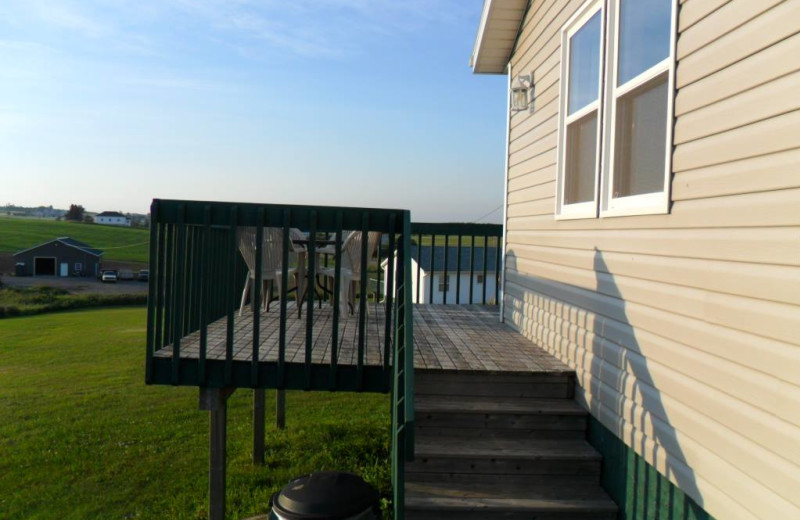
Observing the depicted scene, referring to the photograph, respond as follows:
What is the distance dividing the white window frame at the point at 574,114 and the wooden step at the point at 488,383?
44.3 inches

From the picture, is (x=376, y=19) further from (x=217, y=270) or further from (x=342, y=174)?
(x=217, y=270)

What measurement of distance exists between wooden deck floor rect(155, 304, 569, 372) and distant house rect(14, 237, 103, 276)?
74.3m

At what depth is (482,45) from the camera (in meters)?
6.41

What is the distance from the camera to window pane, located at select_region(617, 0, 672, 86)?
3174mm

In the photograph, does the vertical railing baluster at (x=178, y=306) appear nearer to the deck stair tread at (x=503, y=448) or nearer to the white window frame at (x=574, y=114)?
the deck stair tread at (x=503, y=448)

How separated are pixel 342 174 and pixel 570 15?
1923 cm

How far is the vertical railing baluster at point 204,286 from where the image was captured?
4.17m

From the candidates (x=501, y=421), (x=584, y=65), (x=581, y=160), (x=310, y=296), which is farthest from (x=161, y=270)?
(x=584, y=65)

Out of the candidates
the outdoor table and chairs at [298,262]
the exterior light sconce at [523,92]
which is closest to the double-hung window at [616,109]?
the exterior light sconce at [523,92]

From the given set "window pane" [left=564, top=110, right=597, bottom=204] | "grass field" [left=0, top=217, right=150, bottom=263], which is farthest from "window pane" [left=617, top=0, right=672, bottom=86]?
"grass field" [left=0, top=217, right=150, bottom=263]

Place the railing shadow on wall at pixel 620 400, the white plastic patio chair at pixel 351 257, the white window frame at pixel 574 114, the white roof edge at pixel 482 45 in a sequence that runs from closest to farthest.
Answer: the railing shadow on wall at pixel 620 400 → the white window frame at pixel 574 114 → the white roof edge at pixel 482 45 → the white plastic patio chair at pixel 351 257

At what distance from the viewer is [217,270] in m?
5.64

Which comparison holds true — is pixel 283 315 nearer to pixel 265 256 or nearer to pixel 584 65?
pixel 265 256

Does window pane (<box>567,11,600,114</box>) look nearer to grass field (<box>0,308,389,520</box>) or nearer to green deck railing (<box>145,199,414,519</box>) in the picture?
green deck railing (<box>145,199,414,519</box>)
